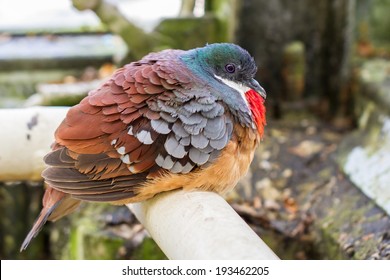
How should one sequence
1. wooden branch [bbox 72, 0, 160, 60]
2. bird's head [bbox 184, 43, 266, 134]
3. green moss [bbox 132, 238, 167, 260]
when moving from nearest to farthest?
bird's head [bbox 184, 43, 266, 134], green moss [bbox 132, 238, 167, 260], wooden branch [bbox 72, 0, 160, 60]

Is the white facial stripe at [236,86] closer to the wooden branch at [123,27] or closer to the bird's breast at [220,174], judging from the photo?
the bird's breast at [220,174]

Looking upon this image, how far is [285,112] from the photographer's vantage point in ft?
14.1

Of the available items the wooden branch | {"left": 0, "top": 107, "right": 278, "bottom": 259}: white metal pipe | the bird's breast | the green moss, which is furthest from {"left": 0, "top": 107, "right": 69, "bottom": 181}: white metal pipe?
the wooden branch

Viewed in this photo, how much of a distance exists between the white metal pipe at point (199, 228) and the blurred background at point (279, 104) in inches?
28.6

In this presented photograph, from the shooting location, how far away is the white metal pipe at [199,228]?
1.71 meters

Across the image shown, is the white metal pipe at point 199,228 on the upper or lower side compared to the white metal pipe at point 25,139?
upper

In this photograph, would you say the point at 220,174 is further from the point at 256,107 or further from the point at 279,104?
the point at 279,104

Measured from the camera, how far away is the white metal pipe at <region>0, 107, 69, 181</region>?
249 centimetres

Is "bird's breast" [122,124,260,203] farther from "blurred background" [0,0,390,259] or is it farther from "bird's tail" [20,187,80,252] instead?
"blurred background" [0,0,390,259]

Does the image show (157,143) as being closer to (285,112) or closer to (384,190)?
(384,190)

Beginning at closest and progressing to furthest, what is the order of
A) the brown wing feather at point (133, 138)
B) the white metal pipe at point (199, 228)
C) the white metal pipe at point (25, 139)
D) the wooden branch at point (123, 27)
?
the white metal pipe at point (199, 228)
the brown wing feather at point (133, 138)
the white metal pipe at point (25, 139)
the wooden branch at point (123, 27)

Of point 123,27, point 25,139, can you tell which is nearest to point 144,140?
point 25,139

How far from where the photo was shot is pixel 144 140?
213 cm

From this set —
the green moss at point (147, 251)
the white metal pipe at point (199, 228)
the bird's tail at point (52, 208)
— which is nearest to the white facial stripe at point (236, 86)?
the white metal pipe at point (199, 228)
